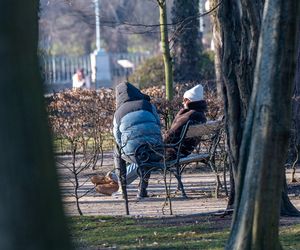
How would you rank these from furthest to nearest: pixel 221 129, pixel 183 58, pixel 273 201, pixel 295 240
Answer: pixel 183 58 < pixel 221 129 < pixel 295 240 < pixel 273 201

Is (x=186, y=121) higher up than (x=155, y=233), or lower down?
higher up

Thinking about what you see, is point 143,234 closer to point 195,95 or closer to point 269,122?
point 269,122

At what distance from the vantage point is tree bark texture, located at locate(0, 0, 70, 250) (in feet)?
13.6

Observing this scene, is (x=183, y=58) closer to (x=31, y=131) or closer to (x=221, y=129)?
(x=221, y=129)

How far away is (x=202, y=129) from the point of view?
1169cm

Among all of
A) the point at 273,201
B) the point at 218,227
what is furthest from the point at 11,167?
the point at 218,227

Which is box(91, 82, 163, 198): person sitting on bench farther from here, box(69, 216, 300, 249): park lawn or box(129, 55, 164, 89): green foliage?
box(129, 55, 164, 89): green foliage

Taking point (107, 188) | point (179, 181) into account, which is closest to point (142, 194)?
point (107, 188)

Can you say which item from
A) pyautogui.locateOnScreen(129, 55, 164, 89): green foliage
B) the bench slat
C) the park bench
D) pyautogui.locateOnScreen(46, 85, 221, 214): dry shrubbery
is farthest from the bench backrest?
pyautogui.locateOnScreen(129, 55, 164, 89): green foliage

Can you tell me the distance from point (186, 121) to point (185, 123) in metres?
0.04

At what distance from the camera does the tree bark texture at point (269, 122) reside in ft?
21.3

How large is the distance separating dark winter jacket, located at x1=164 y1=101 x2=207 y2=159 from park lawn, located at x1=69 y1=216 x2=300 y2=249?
1627 millimetres

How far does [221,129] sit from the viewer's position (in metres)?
11.7

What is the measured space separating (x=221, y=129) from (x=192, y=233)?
8.93 ft
